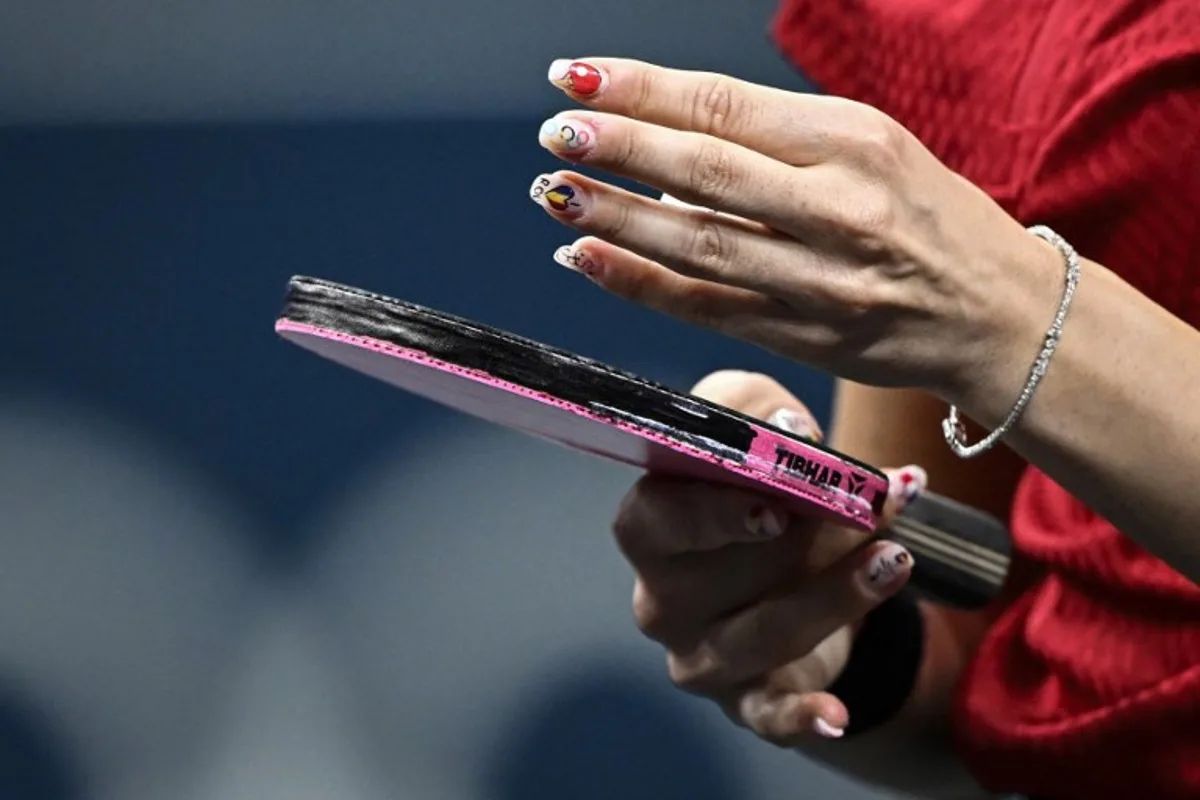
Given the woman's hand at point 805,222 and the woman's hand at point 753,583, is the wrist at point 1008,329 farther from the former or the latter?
the woman's hand at point 753,583

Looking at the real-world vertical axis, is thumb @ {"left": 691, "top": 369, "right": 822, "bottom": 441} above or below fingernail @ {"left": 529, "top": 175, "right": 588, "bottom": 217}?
below

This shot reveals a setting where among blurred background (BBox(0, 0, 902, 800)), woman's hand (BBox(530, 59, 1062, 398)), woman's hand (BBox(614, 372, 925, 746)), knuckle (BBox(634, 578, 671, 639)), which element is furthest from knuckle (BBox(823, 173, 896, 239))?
blurred background (BBox(0, 0, 902, 800))

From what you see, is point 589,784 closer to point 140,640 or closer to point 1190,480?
point 140,640

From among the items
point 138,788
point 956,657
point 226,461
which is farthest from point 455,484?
point 956,657

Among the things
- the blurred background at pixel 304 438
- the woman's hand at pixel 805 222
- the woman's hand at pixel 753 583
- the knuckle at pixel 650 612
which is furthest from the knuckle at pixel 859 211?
the blurred background at pixel 304 438

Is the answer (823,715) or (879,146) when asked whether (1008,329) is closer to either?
(879,146)

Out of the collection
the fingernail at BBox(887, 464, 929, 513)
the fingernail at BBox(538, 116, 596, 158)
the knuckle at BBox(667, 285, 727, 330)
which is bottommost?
the fingernail at BBox(887, 464, 929, 513)

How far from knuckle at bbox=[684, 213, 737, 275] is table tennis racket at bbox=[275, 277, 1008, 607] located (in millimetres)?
56

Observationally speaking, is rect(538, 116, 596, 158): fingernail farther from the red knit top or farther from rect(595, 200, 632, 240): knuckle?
the red knit top

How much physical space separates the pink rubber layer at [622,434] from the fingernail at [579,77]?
90mm

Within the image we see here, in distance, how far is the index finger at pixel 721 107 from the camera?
43cm

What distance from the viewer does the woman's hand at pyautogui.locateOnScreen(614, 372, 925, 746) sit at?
580mm

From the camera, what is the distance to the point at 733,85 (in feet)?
1.43

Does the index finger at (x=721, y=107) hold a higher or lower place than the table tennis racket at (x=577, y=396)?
higher
